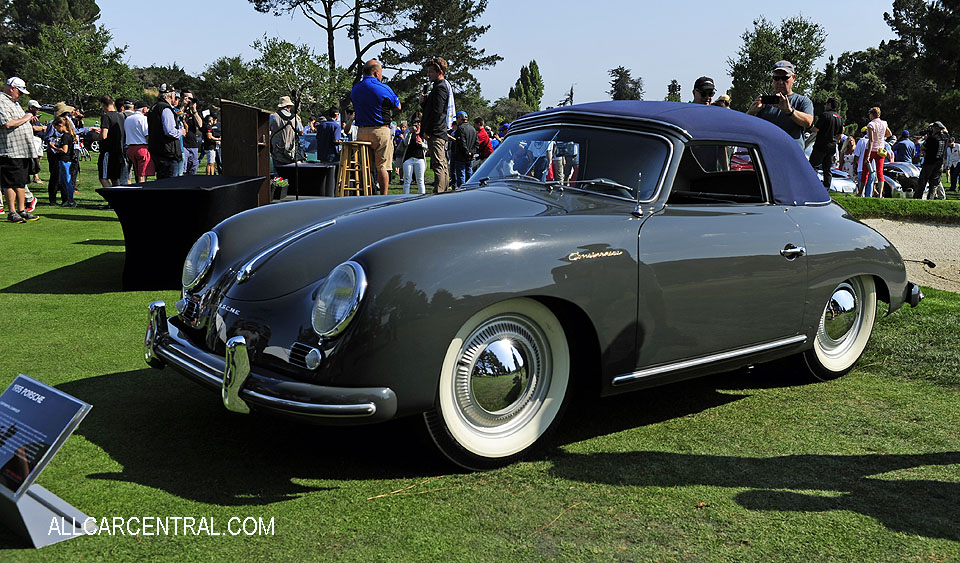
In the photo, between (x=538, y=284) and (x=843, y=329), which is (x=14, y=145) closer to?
(x=538, y=284)

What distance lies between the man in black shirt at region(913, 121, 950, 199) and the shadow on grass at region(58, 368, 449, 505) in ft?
61.1

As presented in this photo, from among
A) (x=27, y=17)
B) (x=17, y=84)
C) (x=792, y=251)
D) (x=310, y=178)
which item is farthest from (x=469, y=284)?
(x=27, y=17)

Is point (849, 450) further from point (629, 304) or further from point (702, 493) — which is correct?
point (629, 304)

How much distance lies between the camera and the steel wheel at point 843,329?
438 cm

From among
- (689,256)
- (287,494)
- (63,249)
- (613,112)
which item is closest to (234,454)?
(287,494)

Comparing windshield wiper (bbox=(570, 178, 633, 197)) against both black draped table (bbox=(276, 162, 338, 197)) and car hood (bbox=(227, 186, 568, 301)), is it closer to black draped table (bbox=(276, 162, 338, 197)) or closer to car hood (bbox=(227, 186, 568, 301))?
car hood (bbox=(227, 186, 568, 301))

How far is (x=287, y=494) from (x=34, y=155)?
32.3 feet

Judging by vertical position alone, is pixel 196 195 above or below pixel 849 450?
above

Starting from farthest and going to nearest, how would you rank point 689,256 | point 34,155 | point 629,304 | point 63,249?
1. point 34,155
2. point 63,249
3. point 689,256
4. point 629,304

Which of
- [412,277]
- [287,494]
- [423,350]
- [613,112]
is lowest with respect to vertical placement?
[287,494]

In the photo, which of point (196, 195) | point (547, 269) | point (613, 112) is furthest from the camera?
point (196, 195)

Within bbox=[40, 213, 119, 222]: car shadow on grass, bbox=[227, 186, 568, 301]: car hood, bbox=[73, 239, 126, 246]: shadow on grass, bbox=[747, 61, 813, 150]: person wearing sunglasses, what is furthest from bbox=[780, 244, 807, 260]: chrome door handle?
bbox=[40, 213, 119, 222]: car shadow on grass

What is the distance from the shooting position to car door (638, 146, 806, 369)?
11.1 ft

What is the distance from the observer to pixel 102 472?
115 inches
